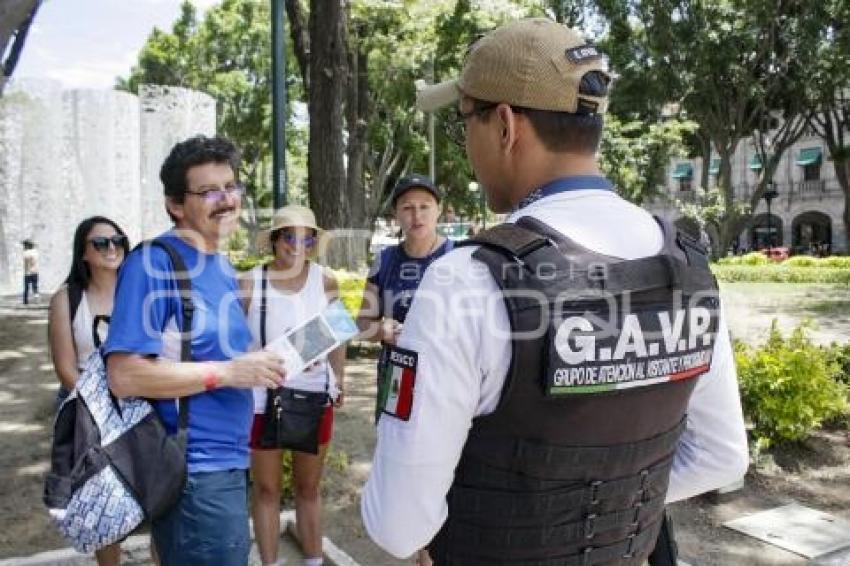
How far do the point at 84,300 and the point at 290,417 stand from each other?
1.13 meters

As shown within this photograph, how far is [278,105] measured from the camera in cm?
803

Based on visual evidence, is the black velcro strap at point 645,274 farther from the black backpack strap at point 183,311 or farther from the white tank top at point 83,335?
the white tank top at point 83,335

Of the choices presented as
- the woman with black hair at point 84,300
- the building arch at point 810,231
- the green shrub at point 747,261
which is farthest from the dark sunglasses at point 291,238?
the building arch at point 810,231

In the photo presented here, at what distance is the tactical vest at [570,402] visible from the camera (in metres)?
1.38

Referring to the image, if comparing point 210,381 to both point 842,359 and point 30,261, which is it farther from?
point 30,261

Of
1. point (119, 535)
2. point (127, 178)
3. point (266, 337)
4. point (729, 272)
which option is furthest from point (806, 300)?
point (119, 535)

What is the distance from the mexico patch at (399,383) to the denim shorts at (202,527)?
1.16 meters

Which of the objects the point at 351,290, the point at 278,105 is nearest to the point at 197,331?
the point at 278,105

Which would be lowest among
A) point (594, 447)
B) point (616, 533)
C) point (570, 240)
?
point (616, 533)

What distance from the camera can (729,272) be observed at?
23.8 metres

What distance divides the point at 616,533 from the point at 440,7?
18.1m

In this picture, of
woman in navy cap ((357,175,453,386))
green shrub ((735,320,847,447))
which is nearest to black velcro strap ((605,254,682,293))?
woman in navy cap ((357,175,453,386))

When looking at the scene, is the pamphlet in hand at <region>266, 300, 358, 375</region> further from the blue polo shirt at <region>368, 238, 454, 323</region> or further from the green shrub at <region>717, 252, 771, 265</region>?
the green shrub at <region>717, 252, 771, 265</region>

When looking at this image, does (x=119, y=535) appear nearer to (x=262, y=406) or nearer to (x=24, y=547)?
(x=262, y=406)
